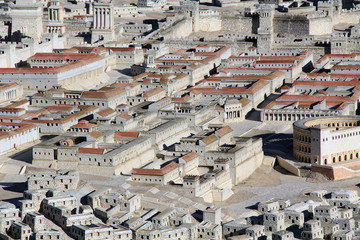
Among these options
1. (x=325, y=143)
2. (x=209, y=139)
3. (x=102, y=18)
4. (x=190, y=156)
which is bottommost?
(x=190, y=156)

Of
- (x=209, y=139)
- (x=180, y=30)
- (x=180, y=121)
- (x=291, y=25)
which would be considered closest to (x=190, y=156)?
(x=209, y=139)

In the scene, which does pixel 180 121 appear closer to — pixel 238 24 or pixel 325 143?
pixel 325 143

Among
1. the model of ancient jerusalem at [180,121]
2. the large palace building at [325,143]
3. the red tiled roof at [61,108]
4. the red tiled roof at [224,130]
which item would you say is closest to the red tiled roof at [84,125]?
the model of ancient jerusalem at [180,121]

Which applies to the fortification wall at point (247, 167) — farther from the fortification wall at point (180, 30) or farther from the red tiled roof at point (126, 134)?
the fortification wall at point (180, 30)

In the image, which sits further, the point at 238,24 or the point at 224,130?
the point at 238,24

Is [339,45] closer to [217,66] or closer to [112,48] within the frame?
[217,66]
